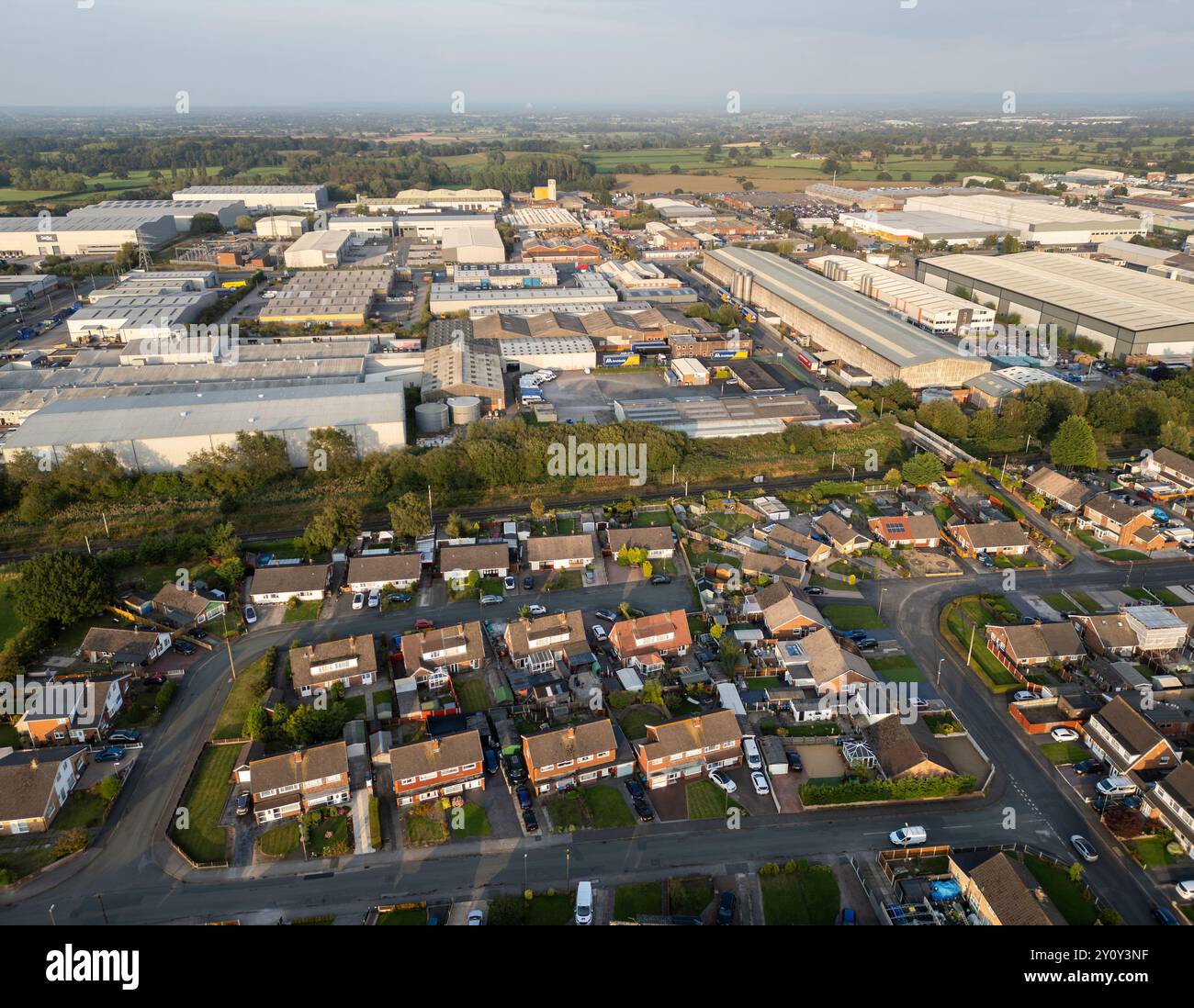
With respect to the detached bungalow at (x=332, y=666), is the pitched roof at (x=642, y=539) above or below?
above

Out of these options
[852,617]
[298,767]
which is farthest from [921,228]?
[298,767]

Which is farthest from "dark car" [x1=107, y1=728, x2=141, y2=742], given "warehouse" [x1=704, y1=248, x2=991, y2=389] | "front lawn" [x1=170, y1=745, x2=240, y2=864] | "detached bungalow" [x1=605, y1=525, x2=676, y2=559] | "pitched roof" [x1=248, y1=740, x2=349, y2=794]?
"warehouse" [x1=704, y1=248, x2=991, y2=389]

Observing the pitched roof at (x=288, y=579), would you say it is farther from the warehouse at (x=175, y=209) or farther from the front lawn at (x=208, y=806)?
the warehouse at (x=175, y=209)

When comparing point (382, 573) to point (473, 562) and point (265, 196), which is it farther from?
point (265, 196)

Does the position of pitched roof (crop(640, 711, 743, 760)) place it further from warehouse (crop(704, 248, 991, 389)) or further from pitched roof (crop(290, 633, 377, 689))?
warehouse (crop(704, 248, 991, 389))

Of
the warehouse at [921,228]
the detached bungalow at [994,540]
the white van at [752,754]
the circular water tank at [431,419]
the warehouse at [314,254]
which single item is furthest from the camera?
the warehouse at [921,228]

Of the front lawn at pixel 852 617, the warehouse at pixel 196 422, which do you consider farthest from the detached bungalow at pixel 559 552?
the warehouse at pixel 196 422
